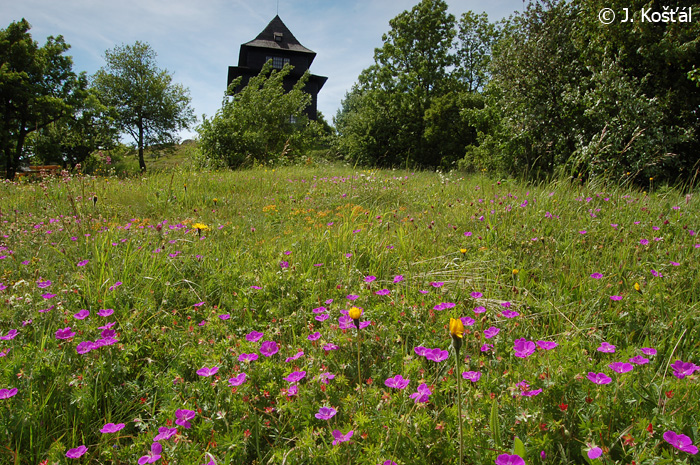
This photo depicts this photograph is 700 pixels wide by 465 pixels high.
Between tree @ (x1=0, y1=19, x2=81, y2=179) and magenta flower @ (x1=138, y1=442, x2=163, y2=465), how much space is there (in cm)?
2662

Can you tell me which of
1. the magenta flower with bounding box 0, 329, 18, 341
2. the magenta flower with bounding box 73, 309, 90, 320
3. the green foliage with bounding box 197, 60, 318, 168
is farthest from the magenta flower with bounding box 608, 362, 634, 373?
the green foliage with bounding box 197, 60, 318, 168

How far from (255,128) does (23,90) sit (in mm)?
18833

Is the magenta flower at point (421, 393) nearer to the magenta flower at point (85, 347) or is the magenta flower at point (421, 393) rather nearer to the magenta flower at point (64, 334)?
the magenta flower at point (85, 347)

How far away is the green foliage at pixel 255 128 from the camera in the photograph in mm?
11734

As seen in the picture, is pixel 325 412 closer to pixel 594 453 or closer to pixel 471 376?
pixel 471 376

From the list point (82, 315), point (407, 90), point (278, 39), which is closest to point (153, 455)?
point (82, 315)

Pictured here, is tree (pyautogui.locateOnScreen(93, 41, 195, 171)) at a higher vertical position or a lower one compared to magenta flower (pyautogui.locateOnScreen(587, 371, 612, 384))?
higher

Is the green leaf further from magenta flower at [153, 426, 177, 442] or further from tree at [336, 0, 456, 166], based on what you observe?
tree at [336, 0, 456, 166]

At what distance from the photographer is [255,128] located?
492 inches

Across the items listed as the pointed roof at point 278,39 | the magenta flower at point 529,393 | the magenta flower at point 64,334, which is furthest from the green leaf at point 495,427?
the pointed roof at point 278,39

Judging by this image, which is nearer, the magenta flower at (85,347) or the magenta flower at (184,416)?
the magenta flower at (184,416)

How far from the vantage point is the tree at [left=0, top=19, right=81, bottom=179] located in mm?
21156

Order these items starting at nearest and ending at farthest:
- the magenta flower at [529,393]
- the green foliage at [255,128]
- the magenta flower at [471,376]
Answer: the magenta flower at [529,393], the magenta flower at [471,376], the green foliage at [255,128]

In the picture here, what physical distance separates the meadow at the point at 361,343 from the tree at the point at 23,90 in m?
25.0
